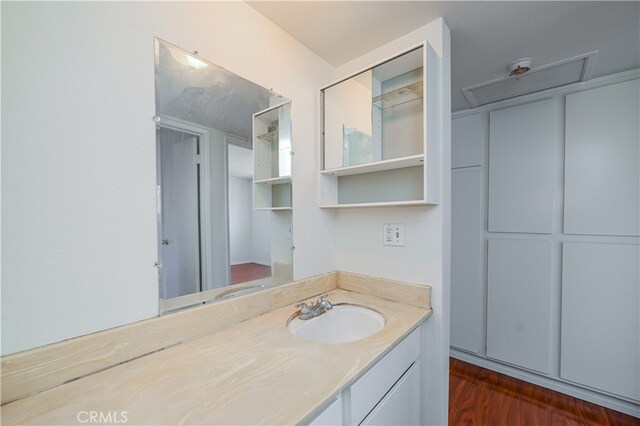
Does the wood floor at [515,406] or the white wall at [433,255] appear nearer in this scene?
the white wall at [433,255]

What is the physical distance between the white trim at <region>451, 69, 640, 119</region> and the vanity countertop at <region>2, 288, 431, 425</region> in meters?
2.09

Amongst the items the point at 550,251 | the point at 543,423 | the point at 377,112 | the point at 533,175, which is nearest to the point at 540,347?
the point at 543,423

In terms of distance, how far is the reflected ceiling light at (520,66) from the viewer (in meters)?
1.58

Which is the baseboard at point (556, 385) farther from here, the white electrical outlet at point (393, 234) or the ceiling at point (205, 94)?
the ceiling at point (205, 94)

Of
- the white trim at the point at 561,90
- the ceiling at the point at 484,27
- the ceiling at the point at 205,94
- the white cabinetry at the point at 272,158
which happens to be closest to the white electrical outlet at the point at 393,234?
the white cabinetry at the point at 272,158

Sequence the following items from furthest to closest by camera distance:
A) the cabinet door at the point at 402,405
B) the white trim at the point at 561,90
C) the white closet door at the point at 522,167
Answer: the white closet door at the point at 522,167 → the white trim at the point at 561,90 → the cabinet door at the point at 402,405

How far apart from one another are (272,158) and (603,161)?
218 cm

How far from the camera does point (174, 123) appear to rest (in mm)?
988

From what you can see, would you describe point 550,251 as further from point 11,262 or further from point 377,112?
point 11,262

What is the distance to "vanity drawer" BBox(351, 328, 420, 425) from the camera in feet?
2.63

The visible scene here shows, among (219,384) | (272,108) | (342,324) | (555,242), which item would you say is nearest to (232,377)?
(219,384)

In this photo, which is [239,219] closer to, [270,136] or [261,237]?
[261,237]

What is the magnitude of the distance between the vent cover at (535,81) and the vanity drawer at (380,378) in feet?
5.89

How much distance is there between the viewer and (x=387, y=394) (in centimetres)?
97
